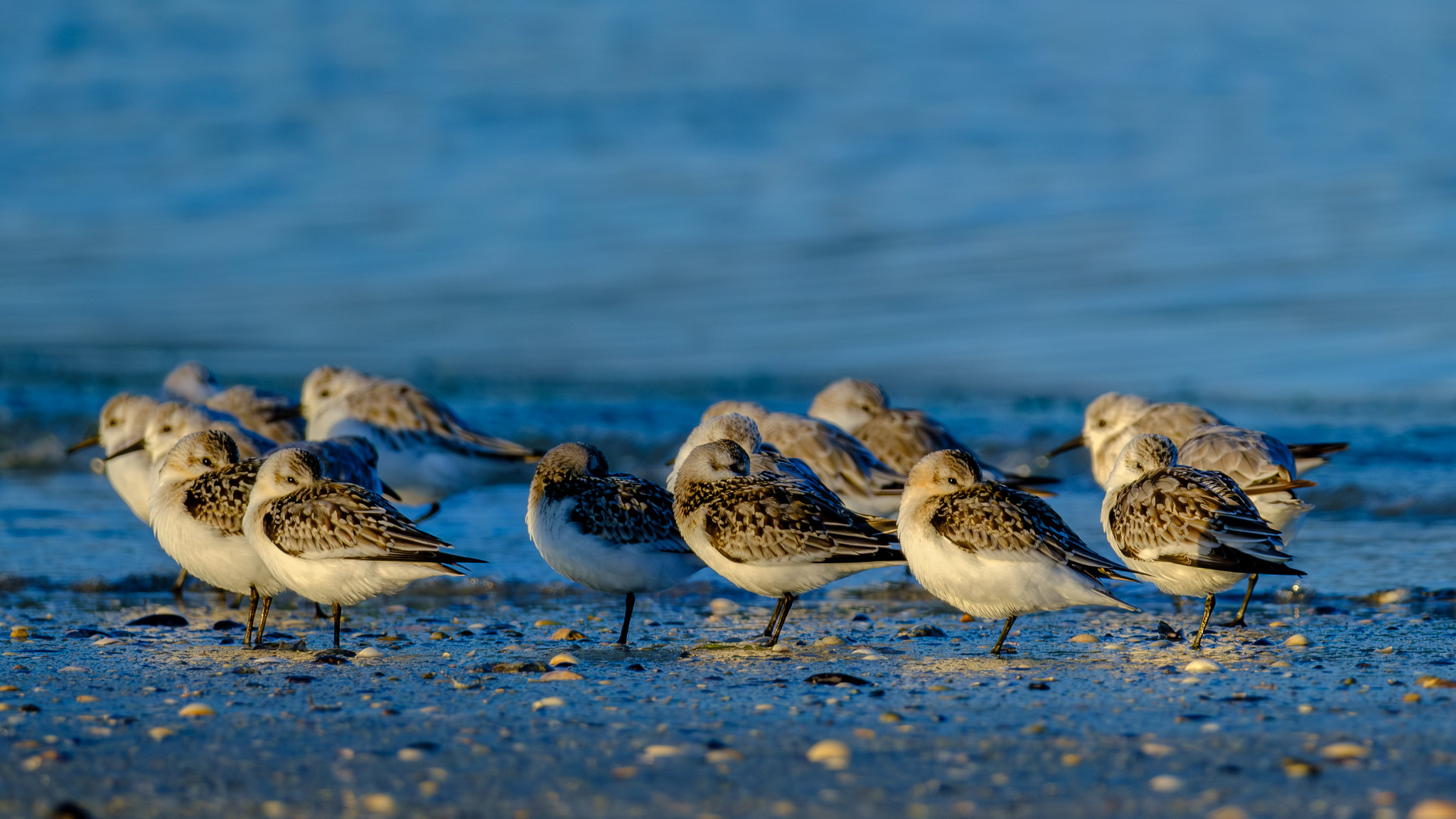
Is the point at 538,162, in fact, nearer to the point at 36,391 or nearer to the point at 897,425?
the point at 36,391

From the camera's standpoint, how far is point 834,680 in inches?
234

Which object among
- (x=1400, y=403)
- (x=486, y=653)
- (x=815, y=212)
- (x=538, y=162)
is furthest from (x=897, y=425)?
(x=538, y=162)

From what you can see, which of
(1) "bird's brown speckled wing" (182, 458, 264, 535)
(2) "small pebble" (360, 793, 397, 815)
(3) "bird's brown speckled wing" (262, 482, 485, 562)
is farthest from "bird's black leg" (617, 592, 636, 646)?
(2) "small pebble" (360, 793, 397, 815)

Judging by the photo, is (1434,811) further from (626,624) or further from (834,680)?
(626,624)

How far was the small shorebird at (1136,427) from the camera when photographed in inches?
367

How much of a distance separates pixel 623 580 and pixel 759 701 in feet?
5.90

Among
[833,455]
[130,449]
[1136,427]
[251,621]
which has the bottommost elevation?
[251,621]

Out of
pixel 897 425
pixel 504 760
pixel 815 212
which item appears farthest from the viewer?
pixel 815 212

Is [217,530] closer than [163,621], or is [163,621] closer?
[217,530]

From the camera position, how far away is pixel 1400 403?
594 inches

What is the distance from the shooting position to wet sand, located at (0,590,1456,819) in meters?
4.34

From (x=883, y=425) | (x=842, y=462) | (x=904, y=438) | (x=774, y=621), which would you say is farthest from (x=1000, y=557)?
(x=883, y=425)

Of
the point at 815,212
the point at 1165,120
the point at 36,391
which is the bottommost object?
the point at 36,391

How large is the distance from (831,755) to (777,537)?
2.21 meters
